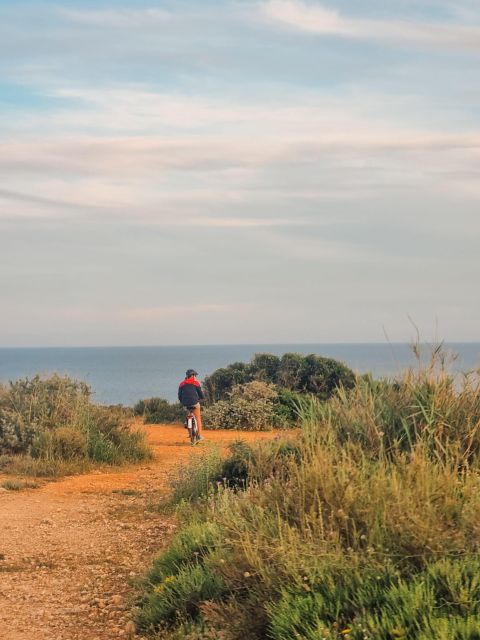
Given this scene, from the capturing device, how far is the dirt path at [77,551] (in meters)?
7.04

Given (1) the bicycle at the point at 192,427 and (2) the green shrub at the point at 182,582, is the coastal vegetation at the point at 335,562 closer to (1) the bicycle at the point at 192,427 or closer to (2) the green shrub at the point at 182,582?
(2) the green shrub at the point at 182,582

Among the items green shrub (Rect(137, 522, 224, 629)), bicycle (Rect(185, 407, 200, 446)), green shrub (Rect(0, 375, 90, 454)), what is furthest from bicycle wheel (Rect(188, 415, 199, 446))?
green shrub (Rect(137, 522, 224, 629))

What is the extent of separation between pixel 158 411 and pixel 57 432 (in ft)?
40.5

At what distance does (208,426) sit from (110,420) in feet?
25.4

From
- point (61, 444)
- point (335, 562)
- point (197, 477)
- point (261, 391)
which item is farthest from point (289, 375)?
point (335, 562)

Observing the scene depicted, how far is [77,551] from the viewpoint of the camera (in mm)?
9492

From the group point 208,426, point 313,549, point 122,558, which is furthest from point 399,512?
point 208,426

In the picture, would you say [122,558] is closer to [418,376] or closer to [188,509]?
[188,509]

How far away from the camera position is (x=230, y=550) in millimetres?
6570

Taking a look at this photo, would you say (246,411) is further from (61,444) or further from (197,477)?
(197,477)

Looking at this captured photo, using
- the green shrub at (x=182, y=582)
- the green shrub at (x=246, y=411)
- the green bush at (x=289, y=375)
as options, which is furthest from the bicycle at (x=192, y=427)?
the green shrub at (x=182, y=582)

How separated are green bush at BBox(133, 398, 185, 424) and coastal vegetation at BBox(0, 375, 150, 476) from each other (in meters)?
8.28

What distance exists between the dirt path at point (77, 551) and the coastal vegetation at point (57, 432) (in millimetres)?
711

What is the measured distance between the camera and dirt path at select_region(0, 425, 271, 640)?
7043mm
